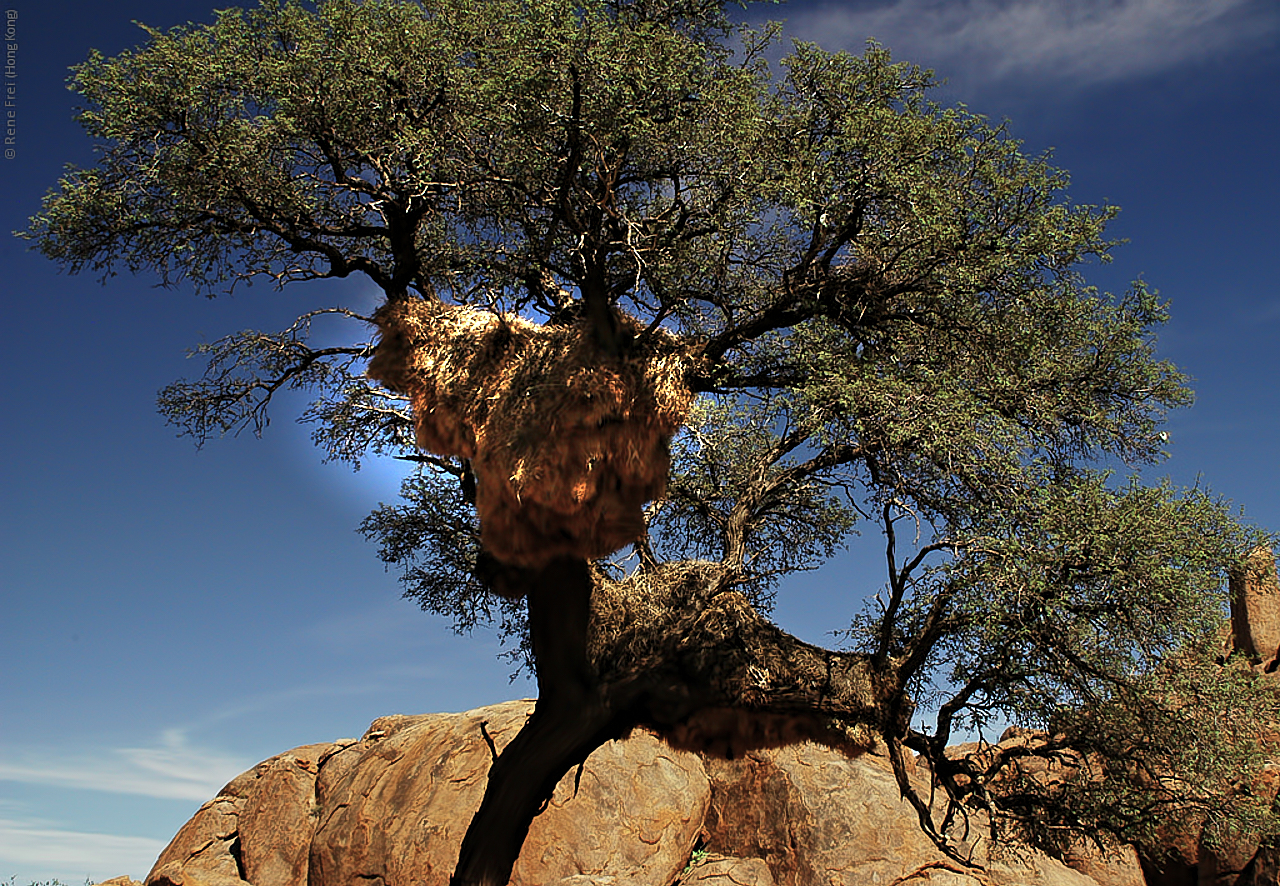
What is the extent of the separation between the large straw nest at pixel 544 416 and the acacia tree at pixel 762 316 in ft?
Result: 1.56

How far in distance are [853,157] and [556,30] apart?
403 centimetres

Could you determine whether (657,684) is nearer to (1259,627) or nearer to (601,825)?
(601,825)

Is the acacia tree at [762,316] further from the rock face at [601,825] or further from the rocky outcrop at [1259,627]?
the rocky outcrop at [1259,627]

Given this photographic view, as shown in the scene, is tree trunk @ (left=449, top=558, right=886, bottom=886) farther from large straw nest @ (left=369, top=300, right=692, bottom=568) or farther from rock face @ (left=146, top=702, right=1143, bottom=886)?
rock face @ (left=146, top=702, right=1143, bottom=886)

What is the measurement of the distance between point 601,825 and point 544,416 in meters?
11.8

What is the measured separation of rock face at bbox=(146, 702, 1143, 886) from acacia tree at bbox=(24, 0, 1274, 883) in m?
7.22

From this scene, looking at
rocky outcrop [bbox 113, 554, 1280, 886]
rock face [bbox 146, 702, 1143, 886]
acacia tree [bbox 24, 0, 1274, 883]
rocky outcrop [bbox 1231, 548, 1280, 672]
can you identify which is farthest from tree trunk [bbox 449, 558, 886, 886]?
rocky outcrop [bbox 1231, 548, 1280, 672]

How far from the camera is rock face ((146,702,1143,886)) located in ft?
63.0

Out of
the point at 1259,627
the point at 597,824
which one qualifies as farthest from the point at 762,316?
the point at 1259,627

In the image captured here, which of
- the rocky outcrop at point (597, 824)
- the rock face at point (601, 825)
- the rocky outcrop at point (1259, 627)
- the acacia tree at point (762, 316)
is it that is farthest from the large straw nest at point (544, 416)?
the rocky outcrop at point (1259, 627)

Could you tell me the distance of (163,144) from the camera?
43.5ft

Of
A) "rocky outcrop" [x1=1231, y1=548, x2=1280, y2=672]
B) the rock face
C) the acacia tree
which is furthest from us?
"rocky outcrop" [x1=1231, y1=548, x2=1280, y2=672]

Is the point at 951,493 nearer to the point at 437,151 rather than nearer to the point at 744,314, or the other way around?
the point at 744,314

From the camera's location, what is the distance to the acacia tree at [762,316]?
1096 centimetres
